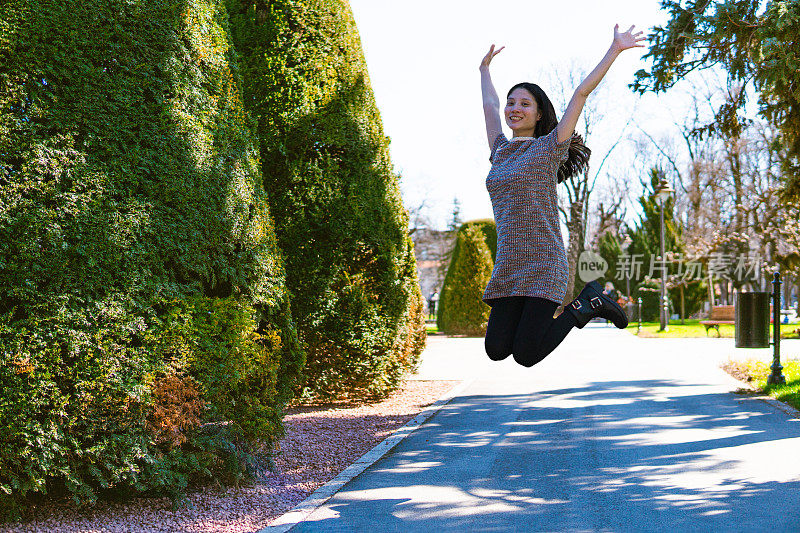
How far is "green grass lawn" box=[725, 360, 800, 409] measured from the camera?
10398 millimetres

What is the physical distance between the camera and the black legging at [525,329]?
4684 millimetres

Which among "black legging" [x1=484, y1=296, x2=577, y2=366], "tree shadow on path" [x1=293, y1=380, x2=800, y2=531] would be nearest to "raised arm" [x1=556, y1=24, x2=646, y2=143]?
"black legging" [x1=484, y1=296, x2=577, y2=366]

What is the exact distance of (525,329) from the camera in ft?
15.5

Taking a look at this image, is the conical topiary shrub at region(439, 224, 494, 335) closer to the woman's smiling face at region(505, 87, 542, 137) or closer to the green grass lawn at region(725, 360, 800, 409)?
the green grass lawn at region(725, 360, 800, 409)

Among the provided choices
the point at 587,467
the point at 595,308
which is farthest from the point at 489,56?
the point at 587,467

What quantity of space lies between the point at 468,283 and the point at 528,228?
21.6 meters

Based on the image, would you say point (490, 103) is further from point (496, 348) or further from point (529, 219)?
point (496, 348)

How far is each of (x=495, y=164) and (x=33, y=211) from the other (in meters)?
2.96

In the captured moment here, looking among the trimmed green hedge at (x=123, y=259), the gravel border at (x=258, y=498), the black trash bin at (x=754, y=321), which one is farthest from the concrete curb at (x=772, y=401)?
the trimmed green hedge at (x=123, y=259)

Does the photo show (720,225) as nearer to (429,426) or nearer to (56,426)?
(429,426)

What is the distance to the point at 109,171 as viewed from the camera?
4.64 m

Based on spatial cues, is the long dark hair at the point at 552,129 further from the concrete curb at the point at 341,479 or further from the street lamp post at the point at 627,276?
the street lamp post at the point at 627,276

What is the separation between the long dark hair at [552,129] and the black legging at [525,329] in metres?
0.94

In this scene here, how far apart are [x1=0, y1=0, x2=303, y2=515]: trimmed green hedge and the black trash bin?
8.83m
